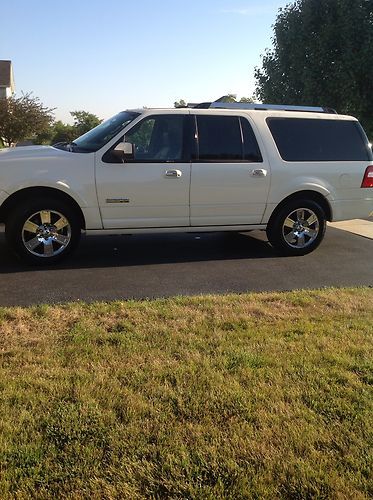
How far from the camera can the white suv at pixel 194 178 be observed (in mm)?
5875

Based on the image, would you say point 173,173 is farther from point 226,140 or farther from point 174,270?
point 174,270

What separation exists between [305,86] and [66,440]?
20399mm

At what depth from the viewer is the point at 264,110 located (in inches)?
270

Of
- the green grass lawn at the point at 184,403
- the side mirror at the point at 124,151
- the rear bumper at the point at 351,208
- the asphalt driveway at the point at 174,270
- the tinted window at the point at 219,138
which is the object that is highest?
the tinted window at the point at 219,138

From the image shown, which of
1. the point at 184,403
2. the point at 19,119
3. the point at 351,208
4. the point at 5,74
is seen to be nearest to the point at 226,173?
the point at 351,208

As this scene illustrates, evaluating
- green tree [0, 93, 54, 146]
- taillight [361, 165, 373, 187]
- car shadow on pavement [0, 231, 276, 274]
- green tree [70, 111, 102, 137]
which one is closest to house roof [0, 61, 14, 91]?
green tree [70, 111, 102, 137]

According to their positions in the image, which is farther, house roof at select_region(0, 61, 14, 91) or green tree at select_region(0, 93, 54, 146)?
house roof at select_region(0, 61, 14, 91)

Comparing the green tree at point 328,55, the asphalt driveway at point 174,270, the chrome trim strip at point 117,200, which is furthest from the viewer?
the green tree at point 328,55

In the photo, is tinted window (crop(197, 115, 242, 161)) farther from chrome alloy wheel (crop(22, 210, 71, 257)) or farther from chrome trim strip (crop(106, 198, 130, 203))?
chrome alloy wheel (crop(22, 210, 71, 257))

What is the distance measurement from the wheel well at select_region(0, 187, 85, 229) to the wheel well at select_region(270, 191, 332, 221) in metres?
2.66

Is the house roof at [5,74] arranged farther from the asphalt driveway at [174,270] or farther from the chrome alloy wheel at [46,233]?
the chrome alloy wheel at [46,233]

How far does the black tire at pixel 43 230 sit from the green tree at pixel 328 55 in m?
16.4

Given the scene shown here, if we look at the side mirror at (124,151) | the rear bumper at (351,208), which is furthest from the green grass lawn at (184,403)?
the rear bumper at (351,208)

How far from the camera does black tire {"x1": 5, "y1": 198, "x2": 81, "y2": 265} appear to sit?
580 centimetres
